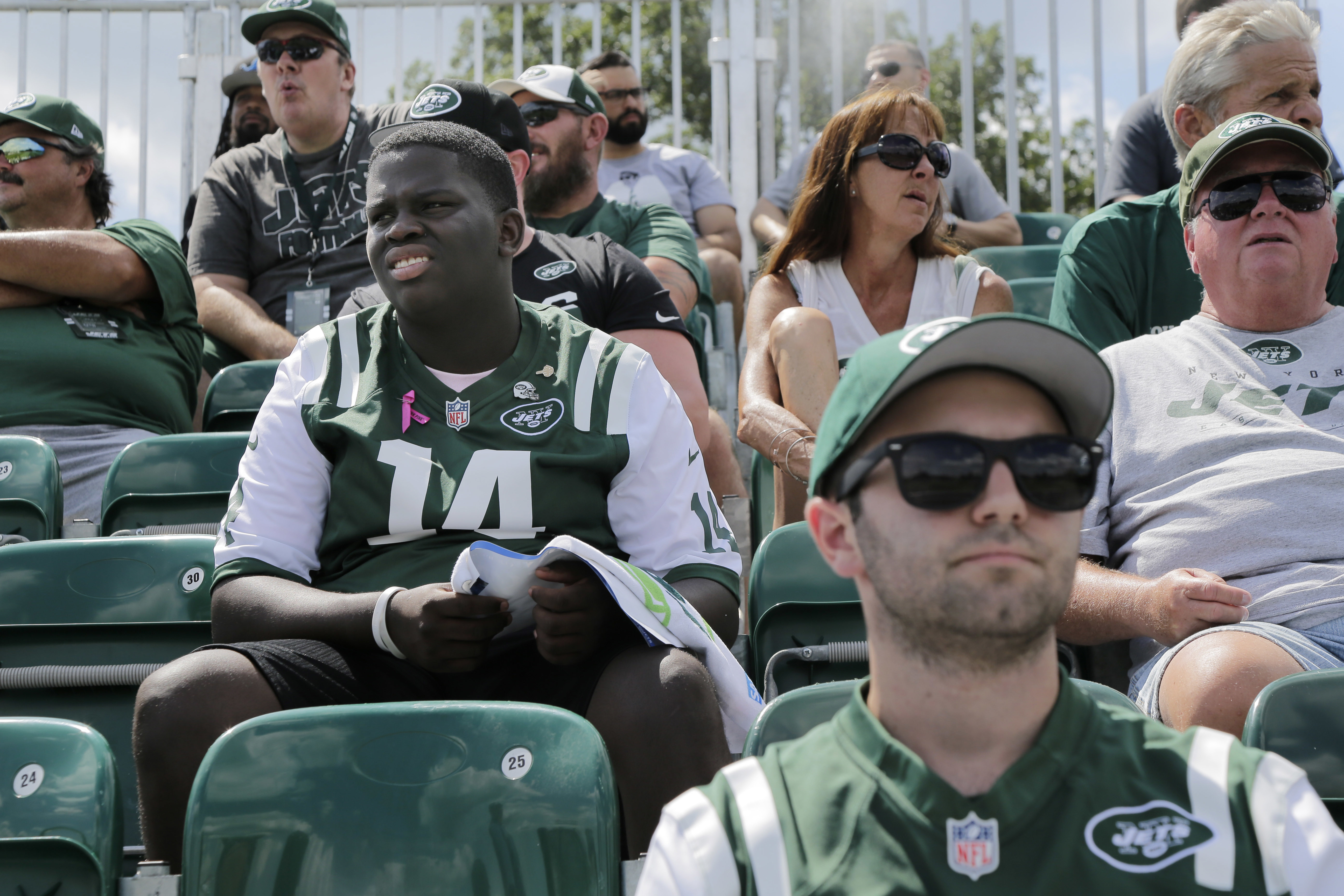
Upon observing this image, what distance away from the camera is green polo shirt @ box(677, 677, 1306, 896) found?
1026mm

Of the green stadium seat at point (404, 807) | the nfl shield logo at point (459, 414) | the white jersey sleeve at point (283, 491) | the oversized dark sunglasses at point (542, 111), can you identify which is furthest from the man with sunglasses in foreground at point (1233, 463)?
the oversized dark sunglasses at point (542, 111)

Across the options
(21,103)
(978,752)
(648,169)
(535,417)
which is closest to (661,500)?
(535,417)

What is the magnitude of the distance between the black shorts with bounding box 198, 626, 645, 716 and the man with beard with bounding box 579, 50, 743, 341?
337cm

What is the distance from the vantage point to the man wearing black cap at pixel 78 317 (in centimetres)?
328

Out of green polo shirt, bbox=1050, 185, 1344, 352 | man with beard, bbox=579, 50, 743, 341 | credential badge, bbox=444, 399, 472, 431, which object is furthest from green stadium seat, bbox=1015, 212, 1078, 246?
credential badge, bbox=444, 399, 472, 431

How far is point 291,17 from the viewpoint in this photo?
13.6 feet

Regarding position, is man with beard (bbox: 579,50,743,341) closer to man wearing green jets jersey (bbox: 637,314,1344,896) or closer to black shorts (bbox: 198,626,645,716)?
black shorts (bbox: 198,626,645,716)

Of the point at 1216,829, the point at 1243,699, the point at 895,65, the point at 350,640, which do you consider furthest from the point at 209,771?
the point at 895,65

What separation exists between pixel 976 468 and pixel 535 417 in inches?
47.3

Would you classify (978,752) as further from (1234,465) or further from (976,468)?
(1234,465)

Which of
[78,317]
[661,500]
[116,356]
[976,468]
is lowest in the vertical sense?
[661,500]

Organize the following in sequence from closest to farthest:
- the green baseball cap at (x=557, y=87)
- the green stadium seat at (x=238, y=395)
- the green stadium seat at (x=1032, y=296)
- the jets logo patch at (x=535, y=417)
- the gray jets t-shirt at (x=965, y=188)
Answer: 1. the jets logo patch at (x=535, y=417)
2. the green stadium seat at (x=238, y=395)
3. the green stadium seat at (x=1032, y=296)
4. the green baseball cap at (x=557, y=87)
5. the gray jets t-shirt at (x=965, y=188)

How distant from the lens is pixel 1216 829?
103 cm

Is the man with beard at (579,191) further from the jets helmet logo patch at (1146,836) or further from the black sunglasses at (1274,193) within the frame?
the jets helmet logo patch at (1146,836)
